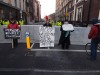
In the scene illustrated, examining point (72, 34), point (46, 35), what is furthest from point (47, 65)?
point (72, 34)

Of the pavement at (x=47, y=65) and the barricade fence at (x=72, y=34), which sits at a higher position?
the barricade fence at (x=72, y=34)

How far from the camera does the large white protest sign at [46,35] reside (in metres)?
9.78

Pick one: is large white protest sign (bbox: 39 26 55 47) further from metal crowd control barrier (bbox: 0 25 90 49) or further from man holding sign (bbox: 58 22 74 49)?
metal crowd control barrier (bbox: 0 25 90 49)

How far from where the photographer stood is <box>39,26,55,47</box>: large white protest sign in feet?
32.1

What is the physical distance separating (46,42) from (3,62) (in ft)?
11.5

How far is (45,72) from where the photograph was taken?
5918mm

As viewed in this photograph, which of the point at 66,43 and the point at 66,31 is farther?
the point at 66,43

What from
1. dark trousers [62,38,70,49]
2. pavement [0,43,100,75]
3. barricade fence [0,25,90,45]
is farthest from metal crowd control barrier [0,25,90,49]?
pavement [0,43,100,75]

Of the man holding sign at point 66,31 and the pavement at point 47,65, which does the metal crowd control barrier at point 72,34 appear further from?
the pavement at point 47,65

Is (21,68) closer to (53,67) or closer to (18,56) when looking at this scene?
(53,67)

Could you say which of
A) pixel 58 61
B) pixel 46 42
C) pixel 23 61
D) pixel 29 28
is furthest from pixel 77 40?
pixel 23 61

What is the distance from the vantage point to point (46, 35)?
9.84 meters

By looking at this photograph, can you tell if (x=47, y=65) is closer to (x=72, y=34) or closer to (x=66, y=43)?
(x=66, y=43)

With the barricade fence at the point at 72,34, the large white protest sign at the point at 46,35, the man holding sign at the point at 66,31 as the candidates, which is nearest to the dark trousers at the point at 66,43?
the man holding sign at the point at 66,31
